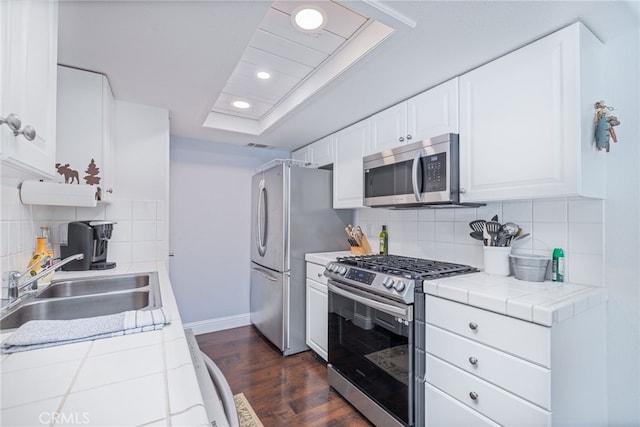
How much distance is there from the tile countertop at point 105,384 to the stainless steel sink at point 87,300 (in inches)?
12.9

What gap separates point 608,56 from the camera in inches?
57.7

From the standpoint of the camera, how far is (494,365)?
4.19ft

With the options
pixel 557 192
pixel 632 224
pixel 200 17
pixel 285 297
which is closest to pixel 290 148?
pixel 285 297

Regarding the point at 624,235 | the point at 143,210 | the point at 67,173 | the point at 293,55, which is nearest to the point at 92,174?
the point at 67,173

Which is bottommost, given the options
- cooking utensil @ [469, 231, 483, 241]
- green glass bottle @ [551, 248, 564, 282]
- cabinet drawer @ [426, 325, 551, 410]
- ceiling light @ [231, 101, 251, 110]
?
cabinet drawer @ [426, 325, 551, 410]

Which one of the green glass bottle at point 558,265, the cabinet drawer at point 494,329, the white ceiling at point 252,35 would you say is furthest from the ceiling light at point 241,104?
the green glass bottle at point 558,265

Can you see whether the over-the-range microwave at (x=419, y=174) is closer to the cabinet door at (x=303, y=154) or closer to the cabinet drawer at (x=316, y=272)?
the cabinet drawer at (x=316, y=272)

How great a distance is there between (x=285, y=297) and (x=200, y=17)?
2.16 metres

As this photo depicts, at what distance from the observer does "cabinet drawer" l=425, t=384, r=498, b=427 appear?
134cm

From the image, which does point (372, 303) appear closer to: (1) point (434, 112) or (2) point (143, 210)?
(1) point (434, 112)

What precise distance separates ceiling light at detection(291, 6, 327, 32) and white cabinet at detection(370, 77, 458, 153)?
2.76 ft

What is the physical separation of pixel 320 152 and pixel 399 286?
1.85 meters

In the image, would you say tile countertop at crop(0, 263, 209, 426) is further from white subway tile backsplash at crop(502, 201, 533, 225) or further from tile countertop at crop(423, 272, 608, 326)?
white subway tile backsplash at crop(502, 201, 533, 225)

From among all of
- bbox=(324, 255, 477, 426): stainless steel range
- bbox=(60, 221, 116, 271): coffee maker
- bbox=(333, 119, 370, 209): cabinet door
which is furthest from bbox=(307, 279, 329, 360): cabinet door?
bbox=(60, 221, 116, 271): coffee maker
